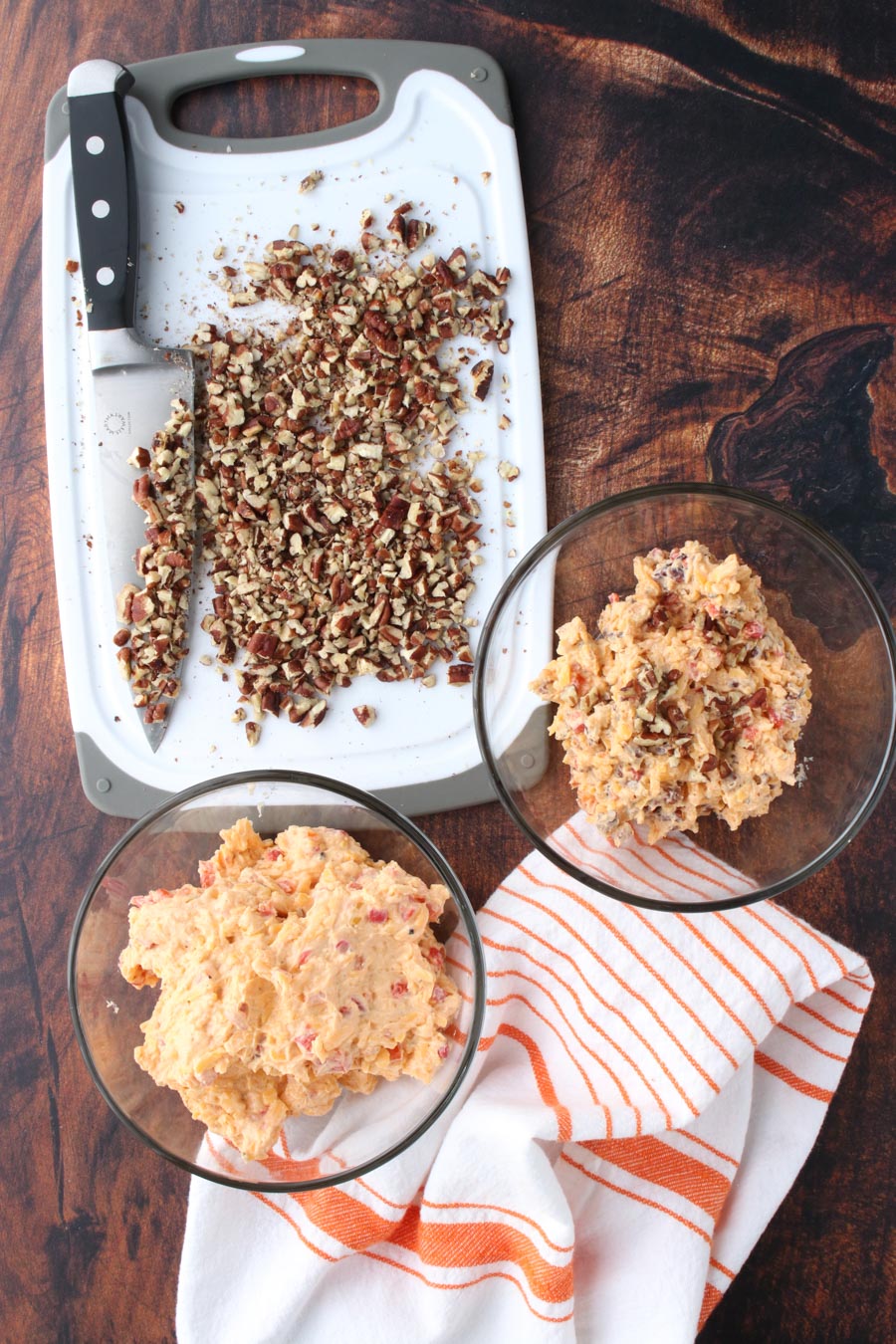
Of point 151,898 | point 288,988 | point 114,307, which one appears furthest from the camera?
point 114,307

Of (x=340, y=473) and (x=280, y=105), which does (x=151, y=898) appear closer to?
(x=340, y=473)

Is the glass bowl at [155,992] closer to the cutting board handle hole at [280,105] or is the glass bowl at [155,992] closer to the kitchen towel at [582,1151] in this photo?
the kitchen towel at [582,1151]

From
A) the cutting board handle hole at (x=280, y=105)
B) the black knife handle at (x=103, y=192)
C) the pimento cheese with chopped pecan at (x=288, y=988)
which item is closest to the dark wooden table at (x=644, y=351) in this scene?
the cutting board handle hole at (x=280, y=105)

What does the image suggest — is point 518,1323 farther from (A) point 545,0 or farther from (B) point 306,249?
(A) point 545,0

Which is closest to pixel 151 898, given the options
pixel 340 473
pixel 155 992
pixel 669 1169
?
pixel 155 992

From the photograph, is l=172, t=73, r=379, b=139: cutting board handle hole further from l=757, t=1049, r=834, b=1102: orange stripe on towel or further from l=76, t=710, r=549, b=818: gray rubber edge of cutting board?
l=757, t=1049, r=834, b=1102: orange stripe on towel

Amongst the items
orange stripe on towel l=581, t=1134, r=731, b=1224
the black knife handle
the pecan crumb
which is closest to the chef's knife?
the black knife handle

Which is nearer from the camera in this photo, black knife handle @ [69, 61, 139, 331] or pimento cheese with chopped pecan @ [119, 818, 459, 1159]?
pimento cheese with chopped pecan @ [119, 818, 459, 1159]
